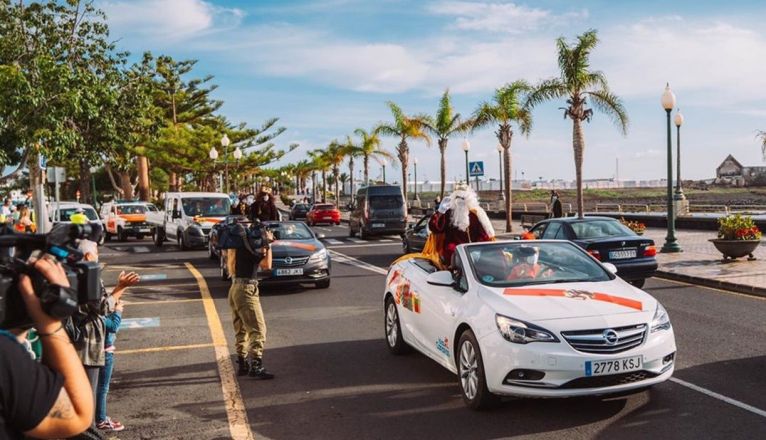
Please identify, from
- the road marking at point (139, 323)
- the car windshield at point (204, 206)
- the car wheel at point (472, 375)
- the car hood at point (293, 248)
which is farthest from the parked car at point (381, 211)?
the car wheel at point (472, 375)

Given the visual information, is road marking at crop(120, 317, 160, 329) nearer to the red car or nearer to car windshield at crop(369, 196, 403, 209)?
car windshield at crop(369, 196, 403, 209)

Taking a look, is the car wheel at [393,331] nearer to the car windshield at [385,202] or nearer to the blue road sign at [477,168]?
the car windshield at [385,202]

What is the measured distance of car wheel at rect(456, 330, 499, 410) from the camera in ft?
20.4

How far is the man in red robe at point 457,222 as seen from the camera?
952 centimetres

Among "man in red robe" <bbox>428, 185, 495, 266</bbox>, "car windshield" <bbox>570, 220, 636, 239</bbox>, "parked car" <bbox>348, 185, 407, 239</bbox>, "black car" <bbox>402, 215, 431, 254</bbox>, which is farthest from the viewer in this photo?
"parked car" <bbox>348, 185, 407, 239</bbox>

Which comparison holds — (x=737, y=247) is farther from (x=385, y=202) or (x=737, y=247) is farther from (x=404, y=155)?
(x=404, y=155)

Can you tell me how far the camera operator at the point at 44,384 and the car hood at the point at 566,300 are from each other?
4138 mm

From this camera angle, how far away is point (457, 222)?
31.2 feet

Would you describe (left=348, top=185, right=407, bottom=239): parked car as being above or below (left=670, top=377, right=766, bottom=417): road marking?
above

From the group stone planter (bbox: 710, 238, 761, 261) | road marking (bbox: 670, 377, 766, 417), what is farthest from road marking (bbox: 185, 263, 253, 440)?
stone planter (bbox: 710, 238, 761, 261)

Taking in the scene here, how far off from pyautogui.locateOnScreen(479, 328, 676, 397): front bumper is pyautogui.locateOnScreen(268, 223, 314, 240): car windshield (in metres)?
10.2

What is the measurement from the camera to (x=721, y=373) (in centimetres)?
747

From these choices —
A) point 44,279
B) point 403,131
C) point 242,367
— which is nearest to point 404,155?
point 403,131

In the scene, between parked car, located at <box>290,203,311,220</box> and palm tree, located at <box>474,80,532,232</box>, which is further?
parked car, located at <box>290,203,311,220</box>
